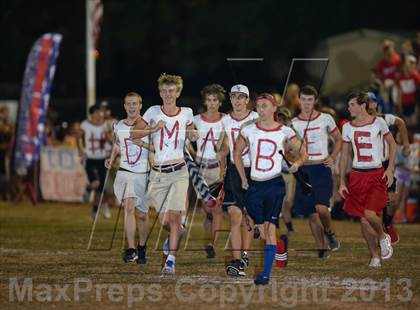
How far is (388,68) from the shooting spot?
22.2m

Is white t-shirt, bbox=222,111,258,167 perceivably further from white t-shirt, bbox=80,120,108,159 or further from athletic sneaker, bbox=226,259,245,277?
white t-shirt, bbox=80,120,108,159

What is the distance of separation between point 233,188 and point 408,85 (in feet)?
32.2

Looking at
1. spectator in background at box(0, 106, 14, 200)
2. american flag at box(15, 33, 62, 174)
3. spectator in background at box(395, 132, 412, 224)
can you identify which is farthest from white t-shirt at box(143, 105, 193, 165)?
spectator in background at box(0, 106, 14, 200)

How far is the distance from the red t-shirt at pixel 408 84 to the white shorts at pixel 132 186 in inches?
367

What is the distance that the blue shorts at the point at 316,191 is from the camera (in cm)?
1432

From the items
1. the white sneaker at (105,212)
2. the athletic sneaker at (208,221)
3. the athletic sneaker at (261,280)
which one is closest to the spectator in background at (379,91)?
the athletic sneaker at (208,221)

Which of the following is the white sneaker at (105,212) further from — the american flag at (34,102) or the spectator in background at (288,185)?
the american flag at (34,102)

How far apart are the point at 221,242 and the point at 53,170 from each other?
9.26m

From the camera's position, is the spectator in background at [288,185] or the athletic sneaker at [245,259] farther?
the spectator in background at [288,185]

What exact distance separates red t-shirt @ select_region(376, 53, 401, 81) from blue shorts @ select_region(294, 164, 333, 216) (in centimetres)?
816

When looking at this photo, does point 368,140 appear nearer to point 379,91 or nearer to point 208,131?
point 208,131

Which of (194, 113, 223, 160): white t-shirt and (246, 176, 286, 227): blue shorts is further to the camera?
(194, 113, 223, 160): white t-shirt

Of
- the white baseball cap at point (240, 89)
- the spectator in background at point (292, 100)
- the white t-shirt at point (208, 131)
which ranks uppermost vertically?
the spectator in background at point (292, 100)

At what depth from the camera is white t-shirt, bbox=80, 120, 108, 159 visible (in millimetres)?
19938
